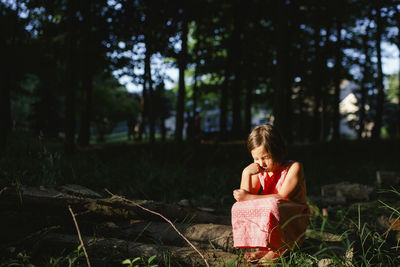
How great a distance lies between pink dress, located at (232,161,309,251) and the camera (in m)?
2.23

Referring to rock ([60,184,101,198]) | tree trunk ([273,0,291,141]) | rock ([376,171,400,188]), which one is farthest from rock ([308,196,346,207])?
tree trunk ([273,0,291,141])

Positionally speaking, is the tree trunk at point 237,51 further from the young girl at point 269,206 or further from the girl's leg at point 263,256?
the girl's leg at point 263,256

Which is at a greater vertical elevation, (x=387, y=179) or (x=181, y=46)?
(x=181, y=46)

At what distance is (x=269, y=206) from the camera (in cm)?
224

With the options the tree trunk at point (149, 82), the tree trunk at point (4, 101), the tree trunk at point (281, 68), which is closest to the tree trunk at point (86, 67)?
the tree trunk at point (149, 82)

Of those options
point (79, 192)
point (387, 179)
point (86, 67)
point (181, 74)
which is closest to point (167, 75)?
point (181, 74)

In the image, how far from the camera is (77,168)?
5.85 m

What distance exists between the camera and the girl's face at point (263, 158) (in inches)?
94.5

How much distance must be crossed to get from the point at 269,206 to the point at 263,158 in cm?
39

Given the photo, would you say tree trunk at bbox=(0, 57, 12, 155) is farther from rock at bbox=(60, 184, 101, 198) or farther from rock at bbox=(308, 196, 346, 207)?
rock at bbox=(308, 196, 346, 207)

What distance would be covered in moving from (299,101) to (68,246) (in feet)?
65.7

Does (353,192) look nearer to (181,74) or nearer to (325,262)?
(325,262)

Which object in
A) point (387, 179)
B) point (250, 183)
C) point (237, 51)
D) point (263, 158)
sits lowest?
point (387, 179)

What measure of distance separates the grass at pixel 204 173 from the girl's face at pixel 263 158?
2.18 feet
